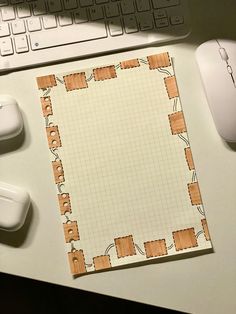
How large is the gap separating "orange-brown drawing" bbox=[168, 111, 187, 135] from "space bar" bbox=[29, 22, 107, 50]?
0.45 ft

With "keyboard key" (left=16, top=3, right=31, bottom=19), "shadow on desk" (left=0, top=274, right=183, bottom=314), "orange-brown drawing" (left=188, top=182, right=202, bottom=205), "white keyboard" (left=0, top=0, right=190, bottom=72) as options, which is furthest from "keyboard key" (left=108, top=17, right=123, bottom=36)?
"shadow on desk" (left=0, top=274, right=183, bottom=314)

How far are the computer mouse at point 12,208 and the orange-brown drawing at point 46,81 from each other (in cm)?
14

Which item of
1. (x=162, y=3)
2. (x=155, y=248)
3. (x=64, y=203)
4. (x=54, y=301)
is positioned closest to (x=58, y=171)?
(x=64, y=203)

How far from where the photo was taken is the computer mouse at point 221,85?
59 cm

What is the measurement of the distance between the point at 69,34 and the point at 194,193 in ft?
0.85

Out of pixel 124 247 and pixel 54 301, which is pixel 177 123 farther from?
pixel 54 301

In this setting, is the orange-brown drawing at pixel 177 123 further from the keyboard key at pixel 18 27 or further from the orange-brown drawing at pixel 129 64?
the keyboard key at pixel 18 27

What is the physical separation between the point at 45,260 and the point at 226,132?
272 millimetres

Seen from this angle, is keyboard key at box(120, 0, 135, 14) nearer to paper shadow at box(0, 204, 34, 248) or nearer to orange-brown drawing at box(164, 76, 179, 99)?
orange-brown drawing at box(164, 76, 179, 99)

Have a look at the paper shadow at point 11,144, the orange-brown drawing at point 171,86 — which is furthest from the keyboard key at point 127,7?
the paper shadow at point 11,144

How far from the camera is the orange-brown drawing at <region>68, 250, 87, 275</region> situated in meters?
0.58

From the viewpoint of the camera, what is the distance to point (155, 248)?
1.91 feet

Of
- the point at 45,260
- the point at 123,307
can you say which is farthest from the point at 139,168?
the point at 123,307

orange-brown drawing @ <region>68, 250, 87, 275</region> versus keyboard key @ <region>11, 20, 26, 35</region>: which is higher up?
keyboard key @ <region>11, 20, 26, 35</region>
